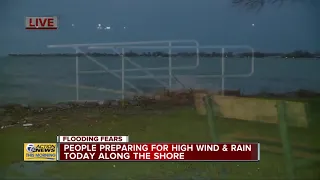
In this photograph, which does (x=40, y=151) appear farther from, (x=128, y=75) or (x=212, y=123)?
(x=212, y=123)

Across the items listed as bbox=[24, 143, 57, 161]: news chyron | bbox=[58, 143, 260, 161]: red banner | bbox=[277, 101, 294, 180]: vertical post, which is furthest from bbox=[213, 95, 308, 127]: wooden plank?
bbox=[24, 143, 57, 161]: news chyron

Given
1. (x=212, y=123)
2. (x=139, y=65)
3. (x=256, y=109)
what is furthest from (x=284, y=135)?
(x=139, y=65)

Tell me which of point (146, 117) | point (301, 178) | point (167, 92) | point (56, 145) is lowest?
point (301, 178)

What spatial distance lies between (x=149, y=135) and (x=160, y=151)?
13cm

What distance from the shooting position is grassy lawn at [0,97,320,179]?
7.56 ft

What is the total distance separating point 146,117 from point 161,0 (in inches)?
30.1

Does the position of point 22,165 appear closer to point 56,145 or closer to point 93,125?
point 56,145

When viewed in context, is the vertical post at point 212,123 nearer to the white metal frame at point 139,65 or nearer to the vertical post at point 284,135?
the white metal frame at point 139,65

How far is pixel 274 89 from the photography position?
7.52 feet

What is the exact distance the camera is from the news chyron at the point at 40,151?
2.32 m

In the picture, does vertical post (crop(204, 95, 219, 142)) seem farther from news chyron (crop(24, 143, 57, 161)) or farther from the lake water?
news chyron (crop(24, 143, 57, 161))

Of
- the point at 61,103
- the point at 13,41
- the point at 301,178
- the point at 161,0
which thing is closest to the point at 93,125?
the point at 61,103

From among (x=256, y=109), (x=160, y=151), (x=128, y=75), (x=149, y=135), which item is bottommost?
(x=160, y=151)

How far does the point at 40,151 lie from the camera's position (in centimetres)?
233
